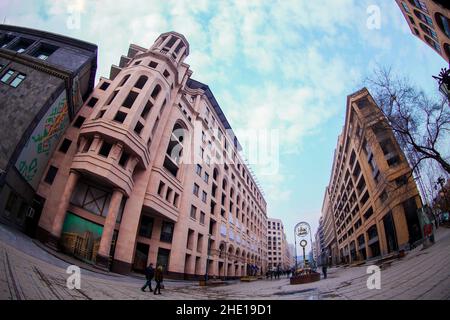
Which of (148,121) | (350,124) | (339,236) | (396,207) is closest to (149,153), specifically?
(148,121)

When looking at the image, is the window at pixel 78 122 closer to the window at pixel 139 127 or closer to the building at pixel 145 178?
the building at pixel 145 178

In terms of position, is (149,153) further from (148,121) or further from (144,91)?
(144,91)

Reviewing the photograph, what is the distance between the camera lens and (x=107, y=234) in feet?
49.2

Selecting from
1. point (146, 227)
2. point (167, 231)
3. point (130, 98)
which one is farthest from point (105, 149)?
point (167, 231)

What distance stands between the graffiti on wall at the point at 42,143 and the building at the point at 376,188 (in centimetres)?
2334

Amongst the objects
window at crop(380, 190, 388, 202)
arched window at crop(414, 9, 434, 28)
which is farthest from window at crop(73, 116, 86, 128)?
arched window at crop(414, 9, 434, 28)

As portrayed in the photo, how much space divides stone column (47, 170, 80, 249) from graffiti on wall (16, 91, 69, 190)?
239cm

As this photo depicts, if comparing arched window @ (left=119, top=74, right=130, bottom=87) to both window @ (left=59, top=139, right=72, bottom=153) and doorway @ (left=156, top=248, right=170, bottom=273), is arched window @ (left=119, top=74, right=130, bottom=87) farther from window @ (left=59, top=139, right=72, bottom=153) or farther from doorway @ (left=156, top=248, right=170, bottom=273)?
doorway @ (left=156, top=248, right=170, bottom=273)

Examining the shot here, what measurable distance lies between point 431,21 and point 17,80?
40300 millimetres

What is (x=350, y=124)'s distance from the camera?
33531 mm

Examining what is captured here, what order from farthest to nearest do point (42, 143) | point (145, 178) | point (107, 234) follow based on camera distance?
point (145, 178)
point (107, 234)
point (42, 143)

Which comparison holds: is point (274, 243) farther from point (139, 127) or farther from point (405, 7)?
point (139, 127)

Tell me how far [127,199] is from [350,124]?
1465 inches

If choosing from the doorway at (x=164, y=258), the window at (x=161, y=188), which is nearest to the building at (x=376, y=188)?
the window at (x=161, y=188)
